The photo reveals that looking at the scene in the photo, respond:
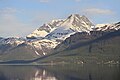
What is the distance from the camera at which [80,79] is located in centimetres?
14688

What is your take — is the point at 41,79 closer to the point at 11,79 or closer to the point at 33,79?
the point at 33,79

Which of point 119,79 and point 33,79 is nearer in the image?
point 119,79

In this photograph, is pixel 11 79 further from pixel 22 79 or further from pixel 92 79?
pixel 92 79

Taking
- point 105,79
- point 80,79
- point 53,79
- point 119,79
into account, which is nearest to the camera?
point 119,79

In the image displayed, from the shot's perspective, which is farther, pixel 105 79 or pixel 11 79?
pixel 11 79

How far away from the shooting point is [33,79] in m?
168

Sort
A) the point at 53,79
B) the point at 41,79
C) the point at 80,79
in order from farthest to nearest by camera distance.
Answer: the point at 41,79, the point at 53,79, the point at 80,79

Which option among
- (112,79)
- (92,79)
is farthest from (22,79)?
(112,79)

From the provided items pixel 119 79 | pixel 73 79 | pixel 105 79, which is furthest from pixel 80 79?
pixel 119 79

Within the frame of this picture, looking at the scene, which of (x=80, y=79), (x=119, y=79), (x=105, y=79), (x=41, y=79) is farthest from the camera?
(x=41, y=79)

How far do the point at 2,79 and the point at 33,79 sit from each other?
13.9m

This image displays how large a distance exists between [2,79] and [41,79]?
17361 millimetres

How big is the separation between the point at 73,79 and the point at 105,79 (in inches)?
778

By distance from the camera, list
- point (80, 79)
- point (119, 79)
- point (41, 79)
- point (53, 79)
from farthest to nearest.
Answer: point (41, 79), point (53, 79), point (80, 79), point (119, 79)
